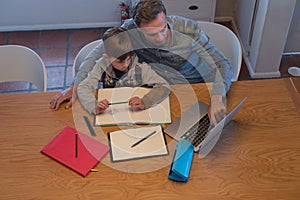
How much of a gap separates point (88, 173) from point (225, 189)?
0.49 meters

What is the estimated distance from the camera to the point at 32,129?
1.58m

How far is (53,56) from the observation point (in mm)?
3146

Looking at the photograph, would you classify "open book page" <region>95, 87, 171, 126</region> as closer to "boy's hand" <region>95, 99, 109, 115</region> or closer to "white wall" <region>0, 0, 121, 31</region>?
"boy's hand" <region>95, 99, 109, 115</region>

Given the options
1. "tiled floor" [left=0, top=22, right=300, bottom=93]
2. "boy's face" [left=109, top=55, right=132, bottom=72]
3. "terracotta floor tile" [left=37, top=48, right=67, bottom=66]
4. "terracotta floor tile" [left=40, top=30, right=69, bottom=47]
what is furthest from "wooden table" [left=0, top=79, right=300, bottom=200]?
"terracotta floor tile" [left=40, top=30, right=69, bottom=47]

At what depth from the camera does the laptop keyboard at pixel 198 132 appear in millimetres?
1527

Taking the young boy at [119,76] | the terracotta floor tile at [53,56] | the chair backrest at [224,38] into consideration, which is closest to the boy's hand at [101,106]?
the young boy at [119,76]

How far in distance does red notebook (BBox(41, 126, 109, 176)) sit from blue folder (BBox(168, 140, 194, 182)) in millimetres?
264

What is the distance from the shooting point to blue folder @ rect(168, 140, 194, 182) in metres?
1.39

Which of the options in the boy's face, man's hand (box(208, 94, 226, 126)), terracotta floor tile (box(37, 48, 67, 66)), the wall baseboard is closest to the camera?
man's hand (box(208, 94, 226, 126))

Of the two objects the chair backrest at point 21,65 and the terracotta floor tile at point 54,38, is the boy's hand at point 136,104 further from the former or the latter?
the terracotta floor tile at point 54,38

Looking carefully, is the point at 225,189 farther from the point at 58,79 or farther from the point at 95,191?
the point at 58,79

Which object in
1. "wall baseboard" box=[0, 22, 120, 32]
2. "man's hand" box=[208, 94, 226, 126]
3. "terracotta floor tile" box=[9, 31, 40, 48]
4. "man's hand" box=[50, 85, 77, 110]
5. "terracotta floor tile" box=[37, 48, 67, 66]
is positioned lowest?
"terracotta floor tile" box=[37, 48, 67, 66]

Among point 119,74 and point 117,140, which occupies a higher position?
point 119,74

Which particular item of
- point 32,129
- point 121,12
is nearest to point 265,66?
point 121,12
